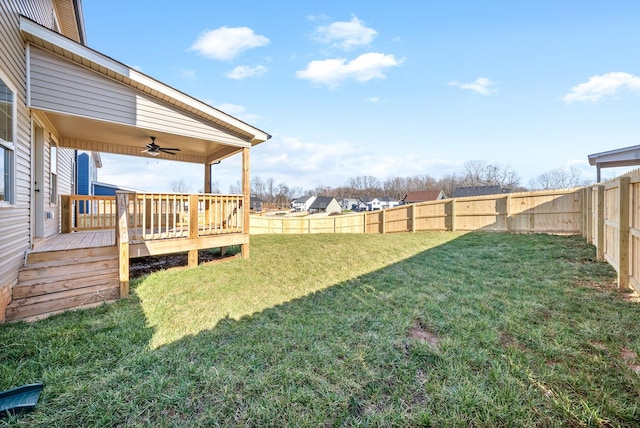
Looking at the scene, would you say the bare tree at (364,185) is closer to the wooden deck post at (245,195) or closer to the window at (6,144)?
the wooden deck post at (245,195)

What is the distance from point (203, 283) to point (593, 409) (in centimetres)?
522

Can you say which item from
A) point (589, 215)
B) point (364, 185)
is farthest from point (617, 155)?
point (364, 185)

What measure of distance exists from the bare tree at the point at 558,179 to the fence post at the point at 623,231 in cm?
4742

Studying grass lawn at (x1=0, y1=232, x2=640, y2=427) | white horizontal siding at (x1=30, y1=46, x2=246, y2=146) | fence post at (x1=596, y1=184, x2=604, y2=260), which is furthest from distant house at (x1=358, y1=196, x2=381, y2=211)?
grass lawn at (x1=0, y1=232, x2=640, y2=427)

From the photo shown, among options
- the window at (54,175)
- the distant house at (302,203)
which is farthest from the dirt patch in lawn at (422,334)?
the distant house at (302,203)

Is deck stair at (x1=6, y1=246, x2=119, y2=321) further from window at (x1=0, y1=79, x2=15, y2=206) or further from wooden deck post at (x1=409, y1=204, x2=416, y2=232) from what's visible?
wooden deck post at (x1=409, y1=204, x2=416, y2=232)

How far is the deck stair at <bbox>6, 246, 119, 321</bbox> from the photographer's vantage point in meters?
3.77

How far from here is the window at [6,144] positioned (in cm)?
353

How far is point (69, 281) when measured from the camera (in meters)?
4.23

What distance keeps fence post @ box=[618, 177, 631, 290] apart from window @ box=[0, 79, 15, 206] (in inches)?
316

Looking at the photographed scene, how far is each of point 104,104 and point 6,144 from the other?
2003 mm

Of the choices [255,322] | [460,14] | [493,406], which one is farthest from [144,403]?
[460,14]

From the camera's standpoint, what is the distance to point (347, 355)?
2639 millimetres

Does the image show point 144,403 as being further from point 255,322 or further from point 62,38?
point 62,38
